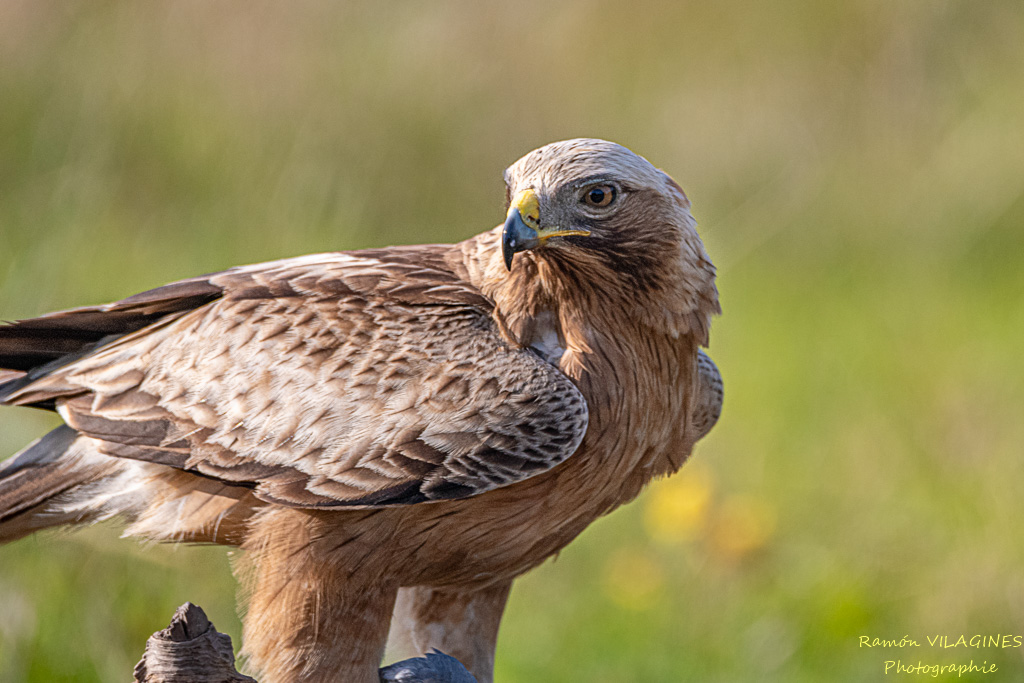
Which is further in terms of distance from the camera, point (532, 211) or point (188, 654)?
point (532, 211)

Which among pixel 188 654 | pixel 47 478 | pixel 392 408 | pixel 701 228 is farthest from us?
pixel 701 228

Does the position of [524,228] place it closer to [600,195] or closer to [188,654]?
[600,195]

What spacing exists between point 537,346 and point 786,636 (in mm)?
3626

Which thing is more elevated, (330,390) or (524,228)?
(524,228)

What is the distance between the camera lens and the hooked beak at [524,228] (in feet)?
11.9

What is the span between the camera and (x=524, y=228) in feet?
12.0

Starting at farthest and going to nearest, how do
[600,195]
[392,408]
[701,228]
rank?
[701,228]
[392,408]
[600,195]

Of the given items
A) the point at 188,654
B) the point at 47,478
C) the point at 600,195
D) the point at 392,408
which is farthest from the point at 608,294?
the point at 47,478

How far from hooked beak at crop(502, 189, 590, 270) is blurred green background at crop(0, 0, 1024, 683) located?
9.54 feet

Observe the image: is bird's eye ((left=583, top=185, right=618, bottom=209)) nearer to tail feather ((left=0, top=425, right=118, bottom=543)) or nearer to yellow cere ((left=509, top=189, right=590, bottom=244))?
yellow cere ((left=509, top=189, right=590, bottom=244))

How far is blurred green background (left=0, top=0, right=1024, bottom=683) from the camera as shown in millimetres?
6727

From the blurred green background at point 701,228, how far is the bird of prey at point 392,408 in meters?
1.58

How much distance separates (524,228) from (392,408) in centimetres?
75

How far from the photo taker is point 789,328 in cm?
1116
